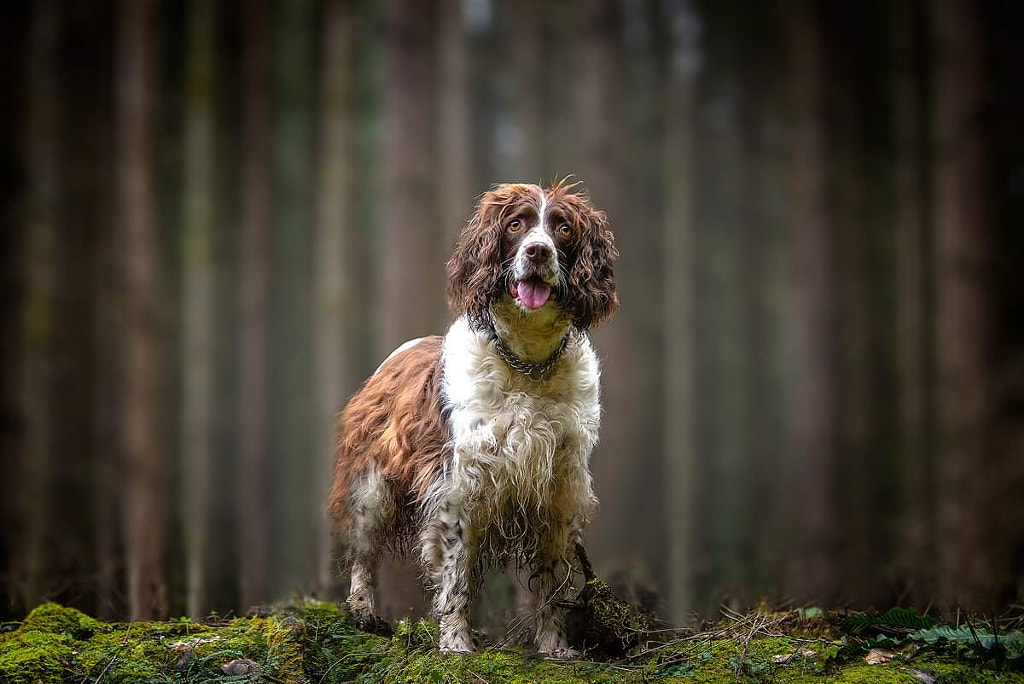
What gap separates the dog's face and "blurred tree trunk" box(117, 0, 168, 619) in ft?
35.6

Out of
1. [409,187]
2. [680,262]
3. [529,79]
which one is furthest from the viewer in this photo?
[680,262]

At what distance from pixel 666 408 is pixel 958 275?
1736cm

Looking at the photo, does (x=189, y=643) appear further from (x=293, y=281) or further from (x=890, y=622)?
(x=293, y=281)

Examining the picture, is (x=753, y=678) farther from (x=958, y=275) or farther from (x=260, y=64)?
(x=260, y=64)

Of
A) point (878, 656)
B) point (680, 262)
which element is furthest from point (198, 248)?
point (878, 656)

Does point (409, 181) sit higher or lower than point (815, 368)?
higher

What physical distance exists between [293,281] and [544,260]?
26417mm

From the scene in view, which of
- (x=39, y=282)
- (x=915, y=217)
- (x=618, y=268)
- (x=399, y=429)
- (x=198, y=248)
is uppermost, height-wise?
(x=915, y=217)

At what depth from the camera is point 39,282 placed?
1627cm

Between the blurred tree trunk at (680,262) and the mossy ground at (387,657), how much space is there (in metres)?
17.8

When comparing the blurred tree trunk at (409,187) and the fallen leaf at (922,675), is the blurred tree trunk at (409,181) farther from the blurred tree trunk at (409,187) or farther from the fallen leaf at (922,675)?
the fallen leaf at (922,675)

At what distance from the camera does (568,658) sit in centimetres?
499

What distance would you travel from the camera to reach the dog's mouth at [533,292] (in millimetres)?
4926

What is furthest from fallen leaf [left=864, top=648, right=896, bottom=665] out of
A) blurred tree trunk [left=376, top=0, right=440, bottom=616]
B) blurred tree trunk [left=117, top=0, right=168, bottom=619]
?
blurred tree trunk [left=117, top=0, right=168, bottom=619]
